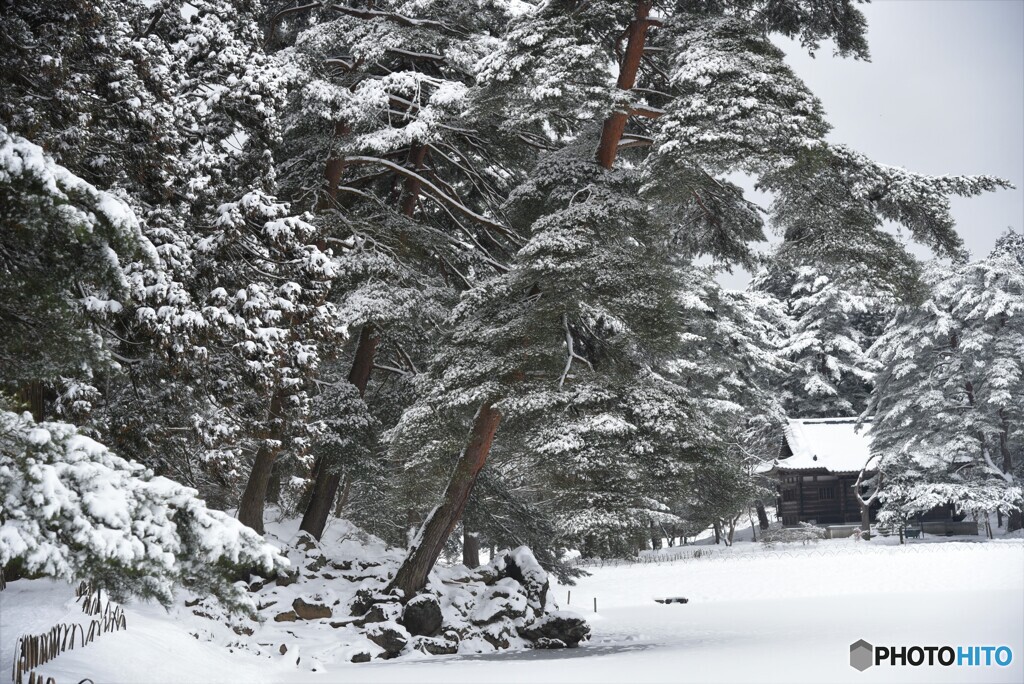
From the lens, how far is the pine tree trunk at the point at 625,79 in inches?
514

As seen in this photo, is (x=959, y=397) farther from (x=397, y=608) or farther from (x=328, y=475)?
(x=397, y=608)

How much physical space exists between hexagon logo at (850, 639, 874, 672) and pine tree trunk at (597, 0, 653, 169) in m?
7.57

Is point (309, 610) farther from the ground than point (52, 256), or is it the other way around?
Answer: point (52, 256)

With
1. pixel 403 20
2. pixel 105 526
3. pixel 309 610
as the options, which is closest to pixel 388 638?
pixel 309 610

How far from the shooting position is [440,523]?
1344 centimetres

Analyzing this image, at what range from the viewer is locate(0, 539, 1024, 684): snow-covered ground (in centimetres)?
759

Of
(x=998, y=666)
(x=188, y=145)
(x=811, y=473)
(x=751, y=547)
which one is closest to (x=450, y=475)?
(x=188, y=145)

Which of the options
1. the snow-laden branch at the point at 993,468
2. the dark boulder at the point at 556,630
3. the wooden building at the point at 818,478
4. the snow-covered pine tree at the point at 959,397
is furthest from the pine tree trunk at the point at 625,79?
the wooden building at the point at 818,478

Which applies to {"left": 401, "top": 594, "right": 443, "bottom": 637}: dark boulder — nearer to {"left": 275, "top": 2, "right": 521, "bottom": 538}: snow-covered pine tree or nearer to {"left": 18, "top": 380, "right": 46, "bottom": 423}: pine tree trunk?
{"left": 275, "top": 2, "right": 521, "bottom": 538}: snow-covered pine tree

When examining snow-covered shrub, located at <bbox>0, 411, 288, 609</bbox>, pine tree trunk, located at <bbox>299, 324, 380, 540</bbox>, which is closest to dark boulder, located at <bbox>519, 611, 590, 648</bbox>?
pine tree trunk, located at <bbox>299, 324, 380, 540</bbox>

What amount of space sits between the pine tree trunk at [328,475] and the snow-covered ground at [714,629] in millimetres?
4490

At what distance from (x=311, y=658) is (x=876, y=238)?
9.18m

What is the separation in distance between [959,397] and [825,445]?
7.42 metres

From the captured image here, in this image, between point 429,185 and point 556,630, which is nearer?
point 556,630
